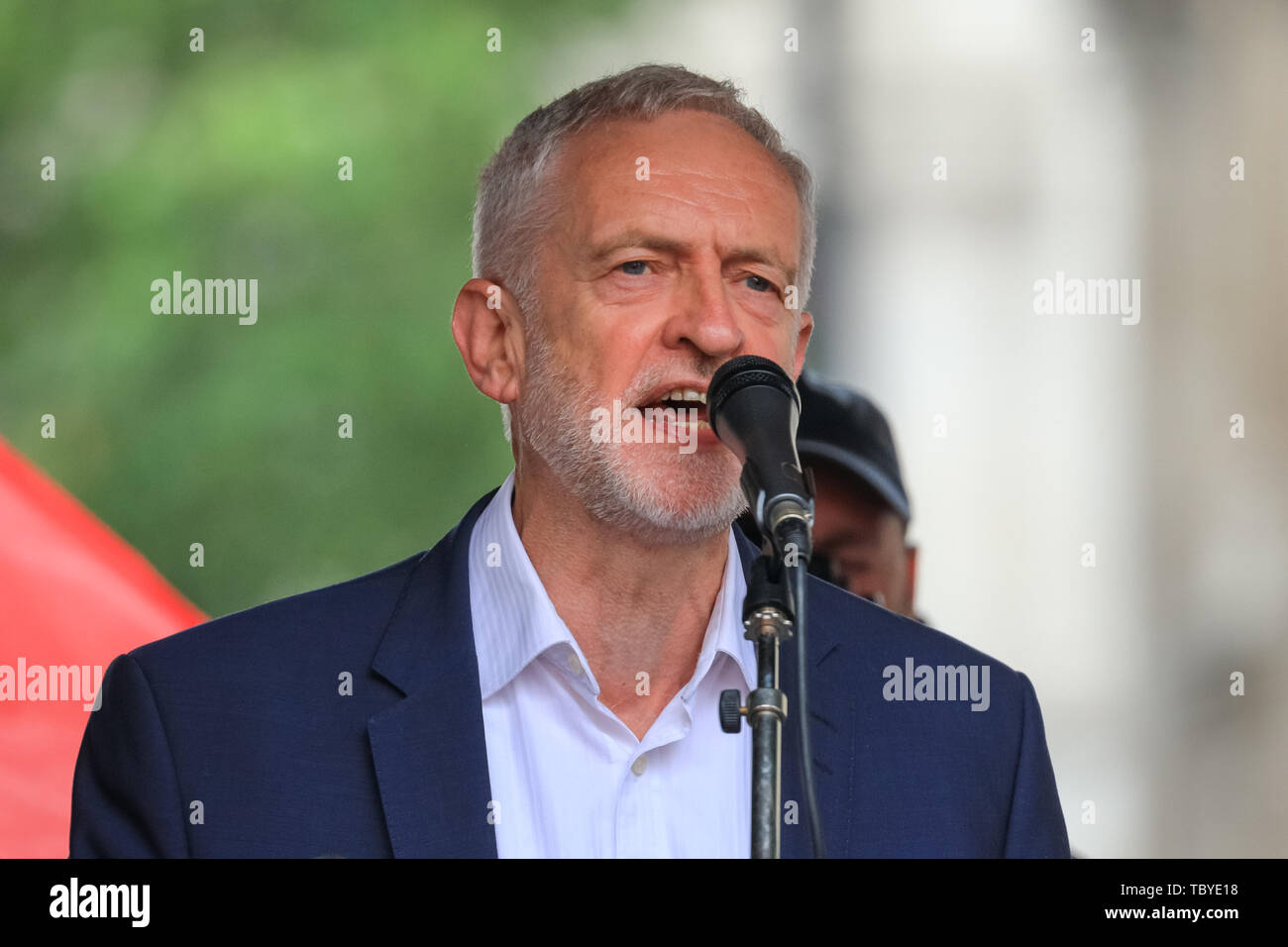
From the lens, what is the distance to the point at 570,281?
2504 millimetres

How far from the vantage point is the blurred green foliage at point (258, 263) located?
3.48 metres

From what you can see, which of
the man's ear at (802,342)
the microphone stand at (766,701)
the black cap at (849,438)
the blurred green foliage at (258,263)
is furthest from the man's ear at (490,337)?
the microphone stand at (766,701)

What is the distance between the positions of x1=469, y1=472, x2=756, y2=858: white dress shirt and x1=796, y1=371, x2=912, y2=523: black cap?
85 centimetres

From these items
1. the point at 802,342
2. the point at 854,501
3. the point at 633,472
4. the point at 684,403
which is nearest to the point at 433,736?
the point at 633,472

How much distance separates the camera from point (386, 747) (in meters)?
2.22

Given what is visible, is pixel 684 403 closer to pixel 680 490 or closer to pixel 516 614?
pixel 680 490

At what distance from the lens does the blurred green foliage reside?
3482 millimetres

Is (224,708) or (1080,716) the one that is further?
(1080,716)

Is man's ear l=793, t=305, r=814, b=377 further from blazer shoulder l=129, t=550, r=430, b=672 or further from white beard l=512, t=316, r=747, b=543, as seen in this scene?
blazer shoulder l=129, t=550, r=430, b=672

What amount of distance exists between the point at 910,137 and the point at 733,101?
125 cm

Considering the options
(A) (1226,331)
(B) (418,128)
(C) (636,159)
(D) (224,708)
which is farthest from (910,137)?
(D) (224,708)

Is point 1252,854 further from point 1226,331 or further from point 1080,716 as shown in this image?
point 1226,331

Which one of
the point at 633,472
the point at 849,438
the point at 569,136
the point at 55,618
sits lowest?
Answer: the point at 55,618

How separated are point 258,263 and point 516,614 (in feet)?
4.81
